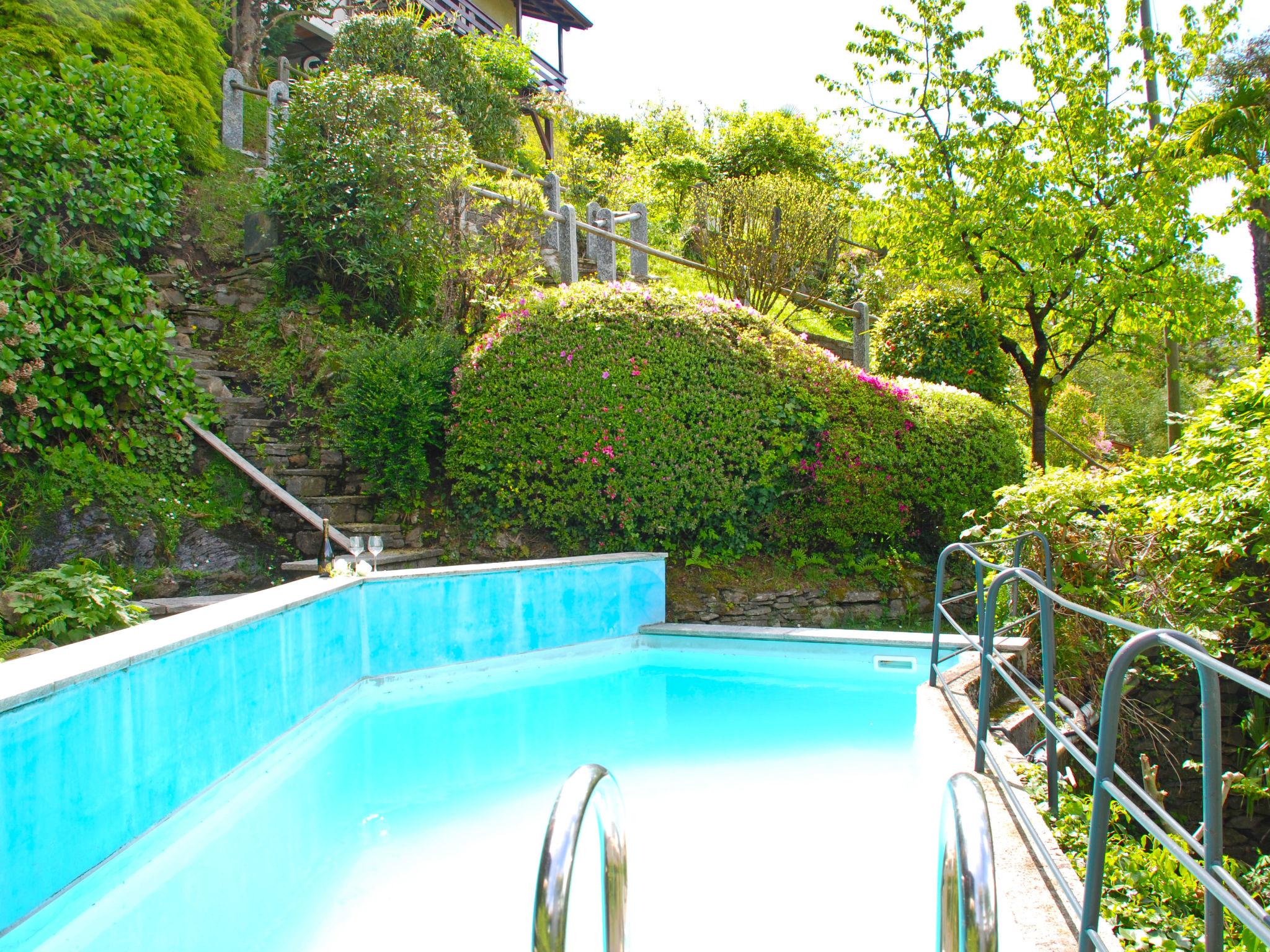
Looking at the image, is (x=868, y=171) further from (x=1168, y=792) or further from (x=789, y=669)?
(x=1168, y=792)

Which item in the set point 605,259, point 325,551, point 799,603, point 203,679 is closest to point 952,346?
point 605,259

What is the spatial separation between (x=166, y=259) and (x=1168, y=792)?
458 inches

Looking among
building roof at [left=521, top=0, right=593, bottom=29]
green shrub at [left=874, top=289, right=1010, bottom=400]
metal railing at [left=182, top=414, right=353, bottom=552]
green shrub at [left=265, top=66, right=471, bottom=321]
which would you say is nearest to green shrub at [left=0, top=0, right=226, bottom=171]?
green shrub at [left=265, top=66, right=471, bottom=321]

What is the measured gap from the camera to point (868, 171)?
13281 mm

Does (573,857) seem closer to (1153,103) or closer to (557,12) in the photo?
(1153,103)

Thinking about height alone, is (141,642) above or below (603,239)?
below

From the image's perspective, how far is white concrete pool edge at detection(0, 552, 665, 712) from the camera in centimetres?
307

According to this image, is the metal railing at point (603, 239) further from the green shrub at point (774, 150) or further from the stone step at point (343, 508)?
the green shrub at point (774, 150)

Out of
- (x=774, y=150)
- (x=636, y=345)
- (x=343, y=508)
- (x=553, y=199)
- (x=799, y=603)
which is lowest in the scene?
(x=799, y=603)

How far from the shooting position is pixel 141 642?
3.76 m

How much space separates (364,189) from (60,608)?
254 inches

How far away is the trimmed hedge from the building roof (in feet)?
81.1

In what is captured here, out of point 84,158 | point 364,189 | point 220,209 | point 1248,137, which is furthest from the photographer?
point 1248,137

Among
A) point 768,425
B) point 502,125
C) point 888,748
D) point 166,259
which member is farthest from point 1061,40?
point 166,259
